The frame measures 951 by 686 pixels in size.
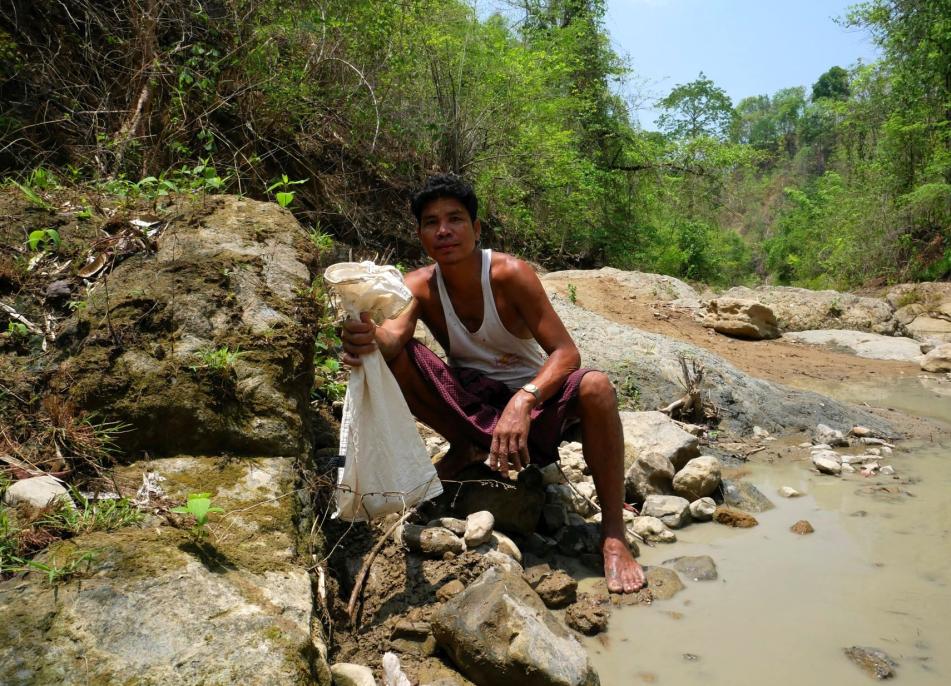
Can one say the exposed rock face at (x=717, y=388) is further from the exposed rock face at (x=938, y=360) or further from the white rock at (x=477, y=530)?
the exposed rock face at (x=938, y=360)

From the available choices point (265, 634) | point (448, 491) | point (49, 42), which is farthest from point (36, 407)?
point (49, 42)

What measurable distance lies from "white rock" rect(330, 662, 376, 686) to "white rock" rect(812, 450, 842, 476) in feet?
10.0

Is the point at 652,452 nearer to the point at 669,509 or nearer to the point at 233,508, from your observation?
the point at 669,509

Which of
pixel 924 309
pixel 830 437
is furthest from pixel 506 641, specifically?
pixel 924 309

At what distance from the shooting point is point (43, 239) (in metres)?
2.51

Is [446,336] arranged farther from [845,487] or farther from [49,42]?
[49,42]

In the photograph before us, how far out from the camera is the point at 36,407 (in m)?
2.00

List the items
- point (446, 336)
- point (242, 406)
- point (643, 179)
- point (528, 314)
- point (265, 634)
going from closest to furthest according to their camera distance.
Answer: point (265, 634)
point (242, 406)
point (528, 314)
point (446, 336)
point (643, 179)

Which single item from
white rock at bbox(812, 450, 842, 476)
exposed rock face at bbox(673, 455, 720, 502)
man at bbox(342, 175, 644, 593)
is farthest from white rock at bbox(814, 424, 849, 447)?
man at bbox(342, 175, 644, 593)

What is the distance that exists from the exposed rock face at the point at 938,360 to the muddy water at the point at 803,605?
5071mm

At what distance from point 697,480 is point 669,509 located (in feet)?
0.95

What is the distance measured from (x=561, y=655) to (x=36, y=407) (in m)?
1.66

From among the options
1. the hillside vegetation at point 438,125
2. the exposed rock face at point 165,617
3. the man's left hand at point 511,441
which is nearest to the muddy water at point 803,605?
the man's left hand at point 511,441

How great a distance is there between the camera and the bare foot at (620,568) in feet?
7.63
